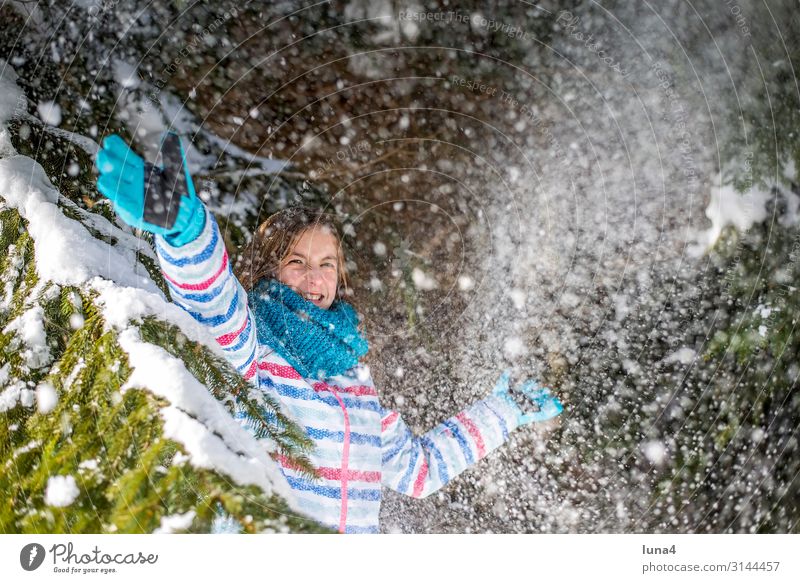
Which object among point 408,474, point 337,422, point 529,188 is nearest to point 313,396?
point 337,422

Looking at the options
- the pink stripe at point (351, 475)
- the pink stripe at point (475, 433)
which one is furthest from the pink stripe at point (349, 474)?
the pink stripe at point (475, 433)

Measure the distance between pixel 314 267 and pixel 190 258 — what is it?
0.52 ft

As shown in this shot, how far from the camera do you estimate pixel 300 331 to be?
512mm

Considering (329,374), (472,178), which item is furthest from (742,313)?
(329,374)

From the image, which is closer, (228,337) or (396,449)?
(228,337)

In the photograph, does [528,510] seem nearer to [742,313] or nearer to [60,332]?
[742,313]

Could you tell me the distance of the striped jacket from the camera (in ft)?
1.44

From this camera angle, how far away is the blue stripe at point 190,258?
42 centimetres

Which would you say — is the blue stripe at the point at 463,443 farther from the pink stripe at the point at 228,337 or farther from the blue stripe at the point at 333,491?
the pink stripe at the point at 228,337

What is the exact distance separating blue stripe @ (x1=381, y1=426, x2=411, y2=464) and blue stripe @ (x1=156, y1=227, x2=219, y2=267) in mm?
273

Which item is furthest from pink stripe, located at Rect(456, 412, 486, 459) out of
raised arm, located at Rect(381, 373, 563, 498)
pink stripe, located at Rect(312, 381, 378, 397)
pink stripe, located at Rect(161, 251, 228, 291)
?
pink stripe, located at Rect(161, 251, 228, 291)

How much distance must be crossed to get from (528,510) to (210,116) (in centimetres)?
53

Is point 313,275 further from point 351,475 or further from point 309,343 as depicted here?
point 351,475

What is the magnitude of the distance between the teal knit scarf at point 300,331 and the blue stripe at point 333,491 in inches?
3.8
